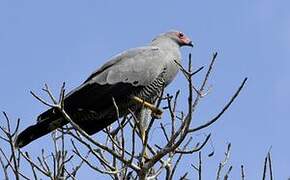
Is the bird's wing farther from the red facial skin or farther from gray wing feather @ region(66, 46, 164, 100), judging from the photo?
the red facial skin

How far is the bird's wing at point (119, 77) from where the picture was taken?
6.18 meters

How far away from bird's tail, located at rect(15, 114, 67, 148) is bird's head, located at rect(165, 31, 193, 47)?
7.10ft

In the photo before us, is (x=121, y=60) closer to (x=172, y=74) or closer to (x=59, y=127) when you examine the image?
(x=172, y=74)

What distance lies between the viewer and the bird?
20.1 ft

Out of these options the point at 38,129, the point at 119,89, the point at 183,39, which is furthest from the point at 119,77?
the point at 183,39

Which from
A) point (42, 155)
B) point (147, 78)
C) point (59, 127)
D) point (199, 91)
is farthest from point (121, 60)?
point (199, 91)

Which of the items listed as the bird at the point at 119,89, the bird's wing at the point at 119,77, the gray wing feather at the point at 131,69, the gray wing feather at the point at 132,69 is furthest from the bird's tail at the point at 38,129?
the gray wing feather at the point at 132,69

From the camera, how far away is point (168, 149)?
4414 millimetres

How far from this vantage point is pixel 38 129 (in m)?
5.72

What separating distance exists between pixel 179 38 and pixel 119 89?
4.48 ft

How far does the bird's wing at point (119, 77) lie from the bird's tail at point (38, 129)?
389mm

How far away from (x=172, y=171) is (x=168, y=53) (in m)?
2.71

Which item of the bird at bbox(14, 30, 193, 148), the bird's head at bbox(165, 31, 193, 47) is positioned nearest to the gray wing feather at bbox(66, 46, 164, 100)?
the bird at bbox(14, 30, 193, 148)

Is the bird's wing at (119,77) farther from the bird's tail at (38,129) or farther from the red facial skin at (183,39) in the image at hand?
the red facial skin at (183,39)
